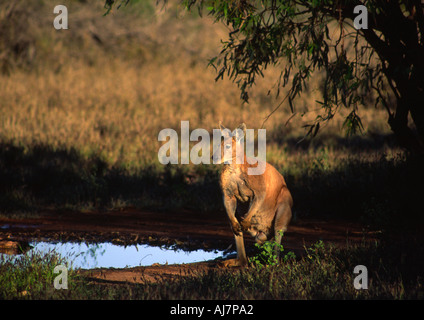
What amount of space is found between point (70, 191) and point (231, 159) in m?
6.49

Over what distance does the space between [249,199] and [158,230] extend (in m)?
3.12

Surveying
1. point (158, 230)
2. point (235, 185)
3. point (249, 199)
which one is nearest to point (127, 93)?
point (158, 230)

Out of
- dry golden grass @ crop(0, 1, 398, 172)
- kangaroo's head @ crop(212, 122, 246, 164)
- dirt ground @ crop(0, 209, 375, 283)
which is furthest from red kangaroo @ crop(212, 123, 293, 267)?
dry golden grass @ crop(0, 1, 398, 172)

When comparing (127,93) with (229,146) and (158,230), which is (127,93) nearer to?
(158,230)

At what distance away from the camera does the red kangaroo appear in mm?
7391

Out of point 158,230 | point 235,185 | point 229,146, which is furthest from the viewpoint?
point 158,230

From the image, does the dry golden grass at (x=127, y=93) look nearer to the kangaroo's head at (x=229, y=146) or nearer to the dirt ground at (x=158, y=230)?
the dirt ground at (x=158, y=230)

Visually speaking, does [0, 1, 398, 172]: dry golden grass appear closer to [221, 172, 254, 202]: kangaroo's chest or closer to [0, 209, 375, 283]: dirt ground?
[0, 209, 375, 283]: dirt ground

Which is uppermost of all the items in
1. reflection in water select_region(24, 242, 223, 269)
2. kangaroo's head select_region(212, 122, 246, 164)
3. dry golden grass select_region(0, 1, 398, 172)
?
dry golden grass select_region(0, 1, 398, 172)

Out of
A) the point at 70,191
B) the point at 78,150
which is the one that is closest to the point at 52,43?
the point at 78,150

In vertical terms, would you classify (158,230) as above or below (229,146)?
below

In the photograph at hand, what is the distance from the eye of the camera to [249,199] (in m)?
7.66

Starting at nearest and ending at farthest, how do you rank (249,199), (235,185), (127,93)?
1. (235,185)
2. (249,199)
3. (127,93)

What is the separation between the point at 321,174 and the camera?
13.3 m
